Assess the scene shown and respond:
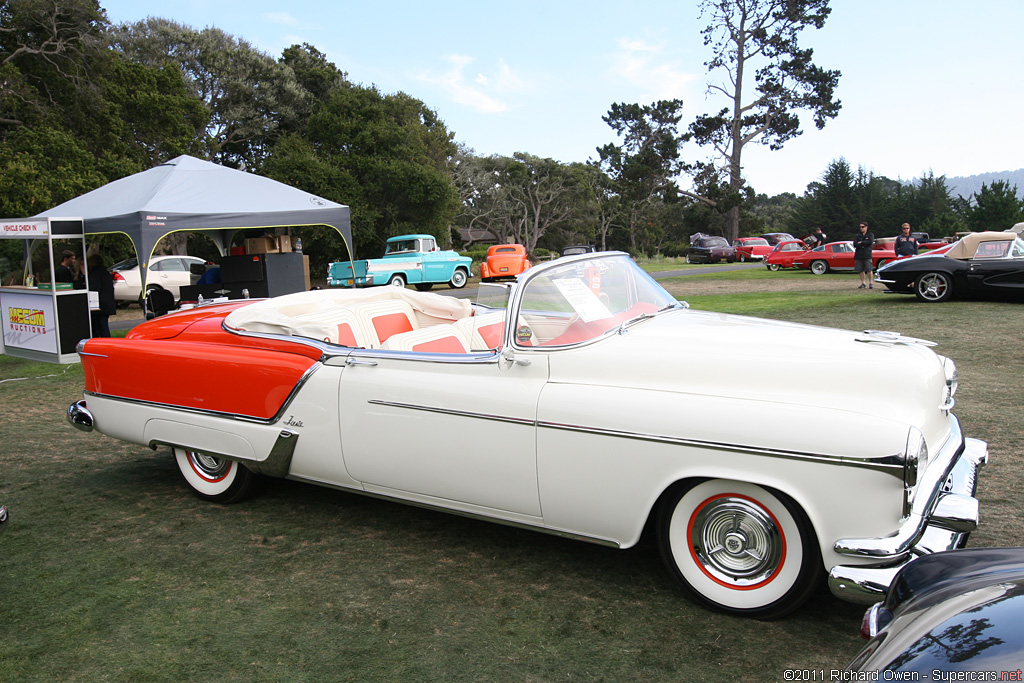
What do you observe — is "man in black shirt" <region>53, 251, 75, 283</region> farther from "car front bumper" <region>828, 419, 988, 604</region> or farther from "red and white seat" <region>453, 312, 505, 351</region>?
"car front bumper" <region>828, 419, 988, 604</region>

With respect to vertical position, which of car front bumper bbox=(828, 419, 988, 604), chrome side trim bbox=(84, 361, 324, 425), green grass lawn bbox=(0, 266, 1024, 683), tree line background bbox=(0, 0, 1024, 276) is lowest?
green grass lawn bbox=(0, 266, 1024, 683)

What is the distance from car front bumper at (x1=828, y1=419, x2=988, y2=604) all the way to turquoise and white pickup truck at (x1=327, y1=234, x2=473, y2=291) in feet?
66.5

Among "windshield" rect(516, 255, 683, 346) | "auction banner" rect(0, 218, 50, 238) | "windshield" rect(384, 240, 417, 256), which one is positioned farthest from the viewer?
"windshield" rect(384, 240, 417, 256)

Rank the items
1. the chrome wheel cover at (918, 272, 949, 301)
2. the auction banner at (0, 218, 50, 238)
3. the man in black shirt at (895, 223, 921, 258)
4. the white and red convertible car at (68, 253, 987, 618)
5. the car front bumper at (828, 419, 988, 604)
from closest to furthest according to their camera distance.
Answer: the car front bumper at (828, 419, 988, 604)
the white and red convertible car at (68, 253, 987, 618)
the auction banner at (0, 218, 50, 238)
the chrome wheel cover at (918, 272, 949, 301)
the man in black shirt at (895, 223, 921, 258)

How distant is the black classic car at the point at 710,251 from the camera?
37750mm

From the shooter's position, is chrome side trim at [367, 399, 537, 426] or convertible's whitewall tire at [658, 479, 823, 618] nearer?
convertible's whitewall tire at [658, 479, 823, 618]

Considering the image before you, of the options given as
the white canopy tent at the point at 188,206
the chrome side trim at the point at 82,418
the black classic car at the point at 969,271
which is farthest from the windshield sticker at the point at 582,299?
the black classic car at the point at 969,271

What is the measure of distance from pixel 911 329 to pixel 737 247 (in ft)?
95.7

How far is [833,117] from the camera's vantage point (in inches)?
1750

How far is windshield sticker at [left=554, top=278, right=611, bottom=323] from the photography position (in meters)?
3.52

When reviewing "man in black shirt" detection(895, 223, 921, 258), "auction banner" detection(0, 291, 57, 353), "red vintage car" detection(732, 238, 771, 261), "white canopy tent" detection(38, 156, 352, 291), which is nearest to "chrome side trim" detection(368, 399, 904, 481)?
"white canopy tent" detection(38, 156, 352, 291)

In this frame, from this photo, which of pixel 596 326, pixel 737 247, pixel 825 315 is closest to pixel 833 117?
pixel 737 247

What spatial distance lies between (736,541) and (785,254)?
2797cm

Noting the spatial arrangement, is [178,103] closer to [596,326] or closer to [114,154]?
[114,154]
